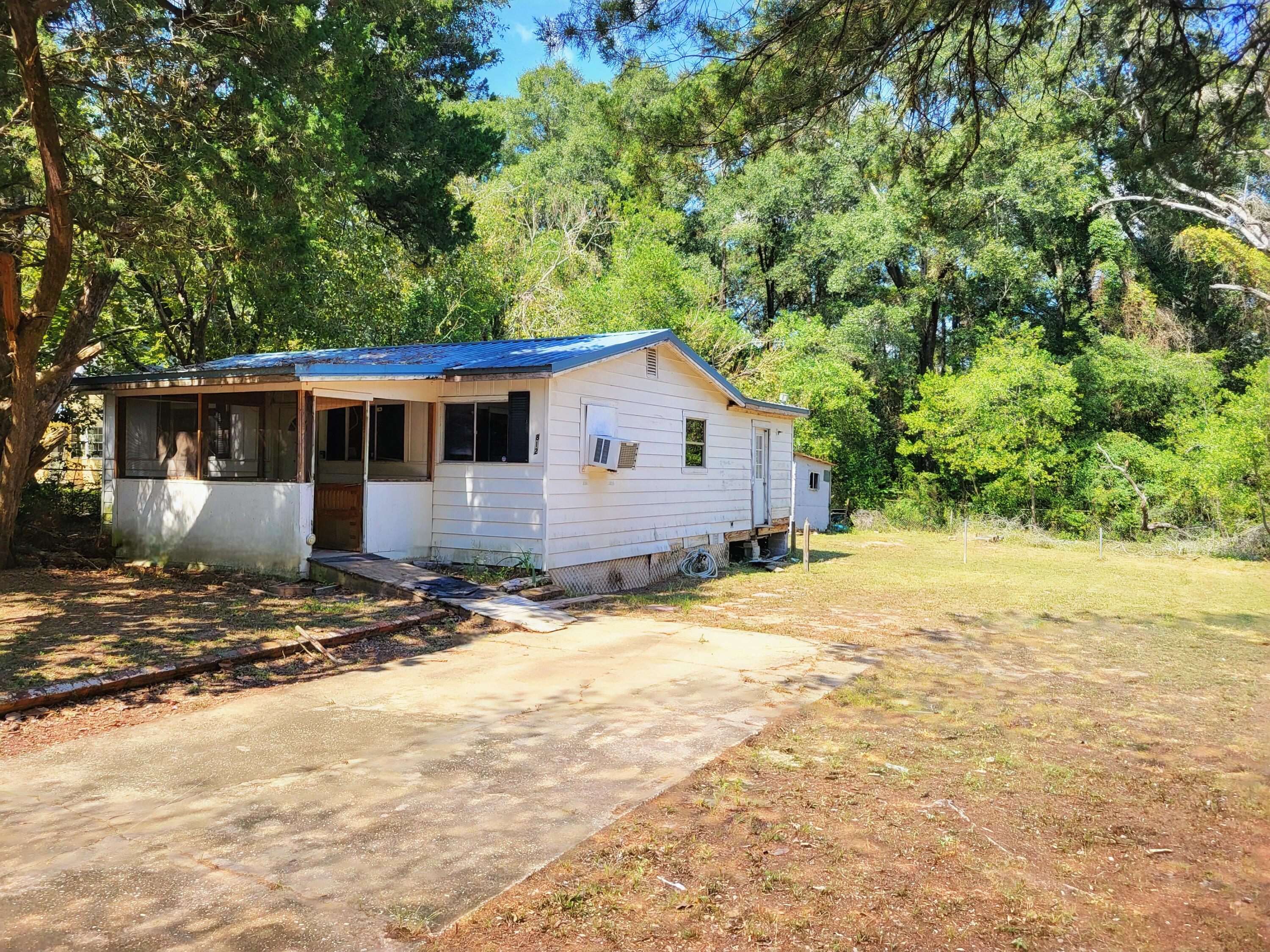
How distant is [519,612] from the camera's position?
366 inches

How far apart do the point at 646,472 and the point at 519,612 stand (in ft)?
14.8

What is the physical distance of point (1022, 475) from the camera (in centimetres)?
2395

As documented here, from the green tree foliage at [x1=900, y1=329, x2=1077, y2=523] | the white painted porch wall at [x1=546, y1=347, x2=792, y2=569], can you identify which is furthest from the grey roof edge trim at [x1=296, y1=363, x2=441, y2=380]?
the green tree foliage at [x1=900, y1=329, x2=1077, y2=523]

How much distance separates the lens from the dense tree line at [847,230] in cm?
698

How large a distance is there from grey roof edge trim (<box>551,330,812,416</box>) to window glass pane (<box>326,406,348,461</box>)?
4057mm

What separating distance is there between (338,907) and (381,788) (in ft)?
4.09

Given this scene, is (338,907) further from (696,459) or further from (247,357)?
(247,357)

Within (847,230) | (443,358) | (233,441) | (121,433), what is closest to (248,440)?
(233,441)

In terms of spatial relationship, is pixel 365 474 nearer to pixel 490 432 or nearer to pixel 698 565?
pixel 490 432

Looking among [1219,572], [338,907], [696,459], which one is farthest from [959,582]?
[338,907]

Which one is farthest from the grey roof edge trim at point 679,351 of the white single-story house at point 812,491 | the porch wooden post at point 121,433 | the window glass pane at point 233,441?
the porch wooden post at point 121,433

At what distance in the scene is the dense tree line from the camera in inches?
275

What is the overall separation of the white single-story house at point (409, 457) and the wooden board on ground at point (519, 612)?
1.30 m

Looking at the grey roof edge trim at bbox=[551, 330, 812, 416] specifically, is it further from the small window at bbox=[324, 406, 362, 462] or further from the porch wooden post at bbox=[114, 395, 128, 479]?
the porch wooden post at bbox=[114, 395, 128, 479]
